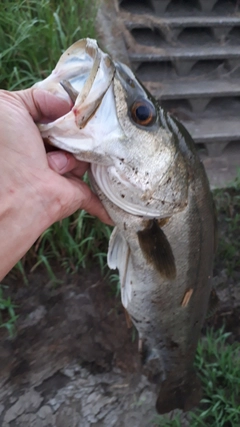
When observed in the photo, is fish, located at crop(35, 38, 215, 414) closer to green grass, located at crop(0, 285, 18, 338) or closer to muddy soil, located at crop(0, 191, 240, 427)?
muddy soil, located at crop(0, 191, 240, 427)

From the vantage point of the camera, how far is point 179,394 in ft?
6.74

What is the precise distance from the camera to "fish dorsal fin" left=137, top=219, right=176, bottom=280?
151 cm

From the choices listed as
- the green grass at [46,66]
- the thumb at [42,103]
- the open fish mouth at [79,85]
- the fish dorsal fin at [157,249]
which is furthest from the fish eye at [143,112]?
the green grass at [46,66]

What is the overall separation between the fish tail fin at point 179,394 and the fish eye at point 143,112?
4.40 feet

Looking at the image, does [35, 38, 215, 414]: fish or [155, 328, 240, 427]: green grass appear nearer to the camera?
[35, 38, 215, 414]: fish

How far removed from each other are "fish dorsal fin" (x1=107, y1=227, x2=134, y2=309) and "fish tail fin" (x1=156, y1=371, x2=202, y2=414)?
60cm

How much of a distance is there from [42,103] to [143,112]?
0.36 m

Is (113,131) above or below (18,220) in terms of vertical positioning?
above

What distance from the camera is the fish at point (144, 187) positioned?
1266 mm

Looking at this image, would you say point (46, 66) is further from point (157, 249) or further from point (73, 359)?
point (73, 359)

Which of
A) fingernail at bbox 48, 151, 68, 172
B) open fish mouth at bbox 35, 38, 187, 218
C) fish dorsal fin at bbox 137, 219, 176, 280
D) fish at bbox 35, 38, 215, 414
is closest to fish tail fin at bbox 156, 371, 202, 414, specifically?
fish at bbox 35, 38, 215, 414

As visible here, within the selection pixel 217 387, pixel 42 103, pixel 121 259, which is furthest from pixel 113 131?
pixel 217 387

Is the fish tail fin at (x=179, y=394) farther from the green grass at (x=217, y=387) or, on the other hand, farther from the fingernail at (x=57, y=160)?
the fingernail at (x=57, y=160)

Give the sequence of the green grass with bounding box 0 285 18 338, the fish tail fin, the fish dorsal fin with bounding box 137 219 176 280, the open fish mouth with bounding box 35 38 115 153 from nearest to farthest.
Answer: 1. the open fish mouth with bounding box 35 38 115 153
2. the fish dorsal fin with bounding box 137 219 176 280
3. the fish tail fin
4. the green grass with bounding box 0 285 18 338
